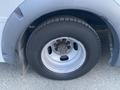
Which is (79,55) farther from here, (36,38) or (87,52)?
(36,38)

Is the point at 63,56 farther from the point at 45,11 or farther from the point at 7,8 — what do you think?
the point at 7,8

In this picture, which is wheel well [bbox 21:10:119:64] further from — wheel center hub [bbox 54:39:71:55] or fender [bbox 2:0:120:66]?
wheel center hub [bbox 54:39:71:55]

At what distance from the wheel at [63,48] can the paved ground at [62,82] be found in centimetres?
10

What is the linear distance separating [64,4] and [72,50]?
2.32 feet

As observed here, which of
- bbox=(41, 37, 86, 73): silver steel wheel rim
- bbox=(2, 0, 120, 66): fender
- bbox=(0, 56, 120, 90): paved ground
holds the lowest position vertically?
bbox=(0, 56, 120, 90): paved ground

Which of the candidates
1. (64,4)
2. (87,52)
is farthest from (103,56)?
(64,4)

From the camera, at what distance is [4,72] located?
3658mm

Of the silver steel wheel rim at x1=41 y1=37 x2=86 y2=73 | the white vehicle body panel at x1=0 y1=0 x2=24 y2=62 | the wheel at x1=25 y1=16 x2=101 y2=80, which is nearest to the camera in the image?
the white vehicle body panel at x1=0 y1=0 x2=24 y2=62

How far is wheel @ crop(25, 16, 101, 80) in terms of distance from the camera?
3133 millimetres

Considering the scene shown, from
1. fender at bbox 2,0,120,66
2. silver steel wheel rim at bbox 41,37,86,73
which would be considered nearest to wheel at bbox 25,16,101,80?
silver steel wheel rim at bbox 41,37,86,73

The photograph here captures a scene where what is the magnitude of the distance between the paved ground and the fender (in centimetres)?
62

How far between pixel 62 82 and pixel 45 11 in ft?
3.05

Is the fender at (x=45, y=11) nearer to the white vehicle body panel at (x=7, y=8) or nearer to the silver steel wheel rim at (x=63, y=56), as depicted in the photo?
the white vehicle body panel at (x=7, y=8)

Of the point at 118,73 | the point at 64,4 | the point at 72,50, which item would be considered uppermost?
the point at 64,4
